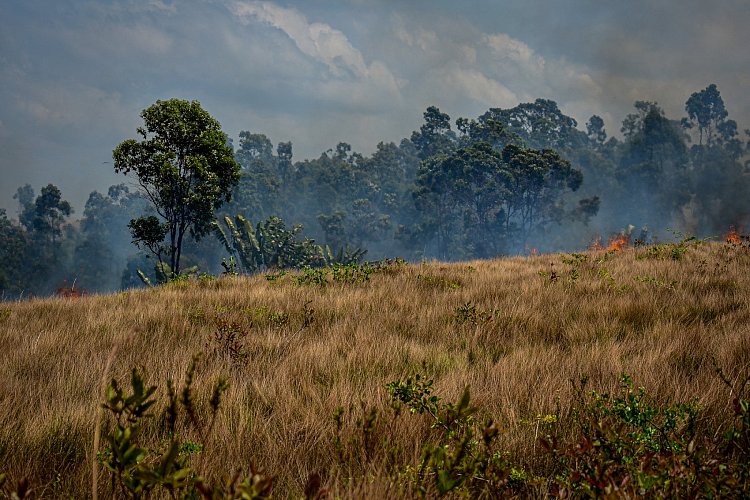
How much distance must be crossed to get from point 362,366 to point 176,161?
19.7 metres

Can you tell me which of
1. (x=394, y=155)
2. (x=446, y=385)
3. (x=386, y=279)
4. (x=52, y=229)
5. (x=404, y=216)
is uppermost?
(x=394, y=155)

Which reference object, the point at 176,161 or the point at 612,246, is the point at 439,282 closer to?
the point at 612,246

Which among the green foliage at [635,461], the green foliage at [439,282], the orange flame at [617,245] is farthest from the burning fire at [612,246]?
the green foliage at [635,461]

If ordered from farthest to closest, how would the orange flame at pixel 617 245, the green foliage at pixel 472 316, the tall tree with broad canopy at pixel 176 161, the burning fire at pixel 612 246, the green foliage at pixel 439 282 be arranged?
the tall tree with broad canopy at pixel 176 161 → the burning fire at pixel 612 246 → the orange flame at pixel 617 245 → the green foliage at pixel 439 282 → the green foliage at pixel 472 316

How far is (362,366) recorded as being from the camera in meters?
3.08

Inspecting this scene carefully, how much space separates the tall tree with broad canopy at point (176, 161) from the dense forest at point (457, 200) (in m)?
24.2

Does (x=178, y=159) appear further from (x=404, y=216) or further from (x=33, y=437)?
(x=404, y=216)

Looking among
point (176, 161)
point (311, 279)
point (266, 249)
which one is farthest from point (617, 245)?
point (266, 249)

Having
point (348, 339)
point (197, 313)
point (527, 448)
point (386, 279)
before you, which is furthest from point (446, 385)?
point (386, 279)

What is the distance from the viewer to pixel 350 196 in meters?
70.8

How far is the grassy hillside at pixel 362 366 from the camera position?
1.85m

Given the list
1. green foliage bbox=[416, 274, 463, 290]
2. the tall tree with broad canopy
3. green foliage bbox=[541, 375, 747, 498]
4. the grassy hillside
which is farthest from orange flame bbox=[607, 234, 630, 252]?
the tall tree with broad canopy

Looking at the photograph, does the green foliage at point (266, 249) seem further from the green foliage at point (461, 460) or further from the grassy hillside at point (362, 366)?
the green foliage at point (461, 460)

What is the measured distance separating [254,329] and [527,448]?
3.10 m
